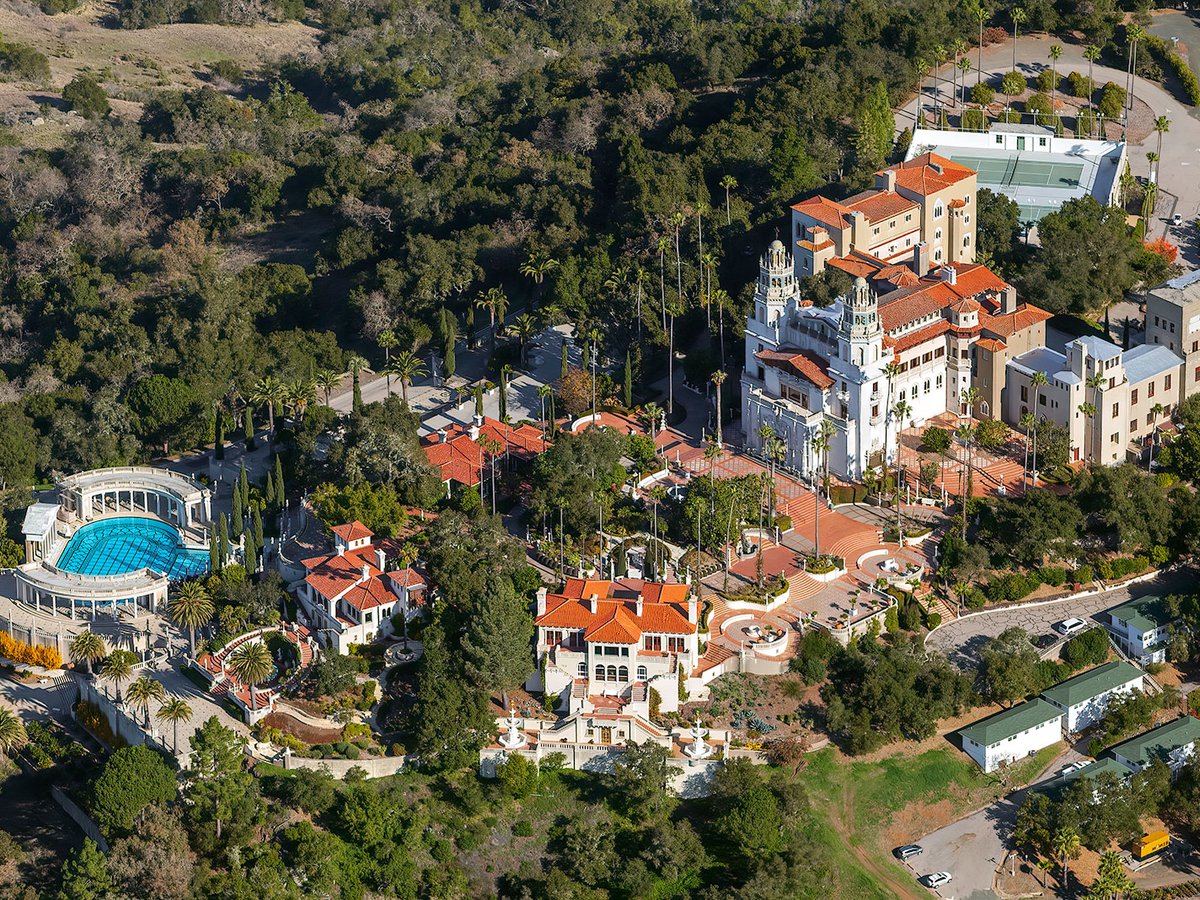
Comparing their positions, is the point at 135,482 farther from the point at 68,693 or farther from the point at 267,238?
the point at 267,238

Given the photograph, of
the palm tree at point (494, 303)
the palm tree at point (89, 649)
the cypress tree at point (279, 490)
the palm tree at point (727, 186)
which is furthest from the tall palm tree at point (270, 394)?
the palm tree at point (727, 186)

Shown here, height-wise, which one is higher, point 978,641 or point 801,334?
point 801,334

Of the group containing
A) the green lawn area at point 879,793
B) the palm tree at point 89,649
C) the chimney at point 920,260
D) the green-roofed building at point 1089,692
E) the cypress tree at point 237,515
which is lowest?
the green lawn area at point 879,793

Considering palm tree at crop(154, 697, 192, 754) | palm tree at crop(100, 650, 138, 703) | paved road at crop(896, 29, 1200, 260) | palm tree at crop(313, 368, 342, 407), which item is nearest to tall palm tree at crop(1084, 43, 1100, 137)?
paved road at crop(896, 29, 1200, 260)

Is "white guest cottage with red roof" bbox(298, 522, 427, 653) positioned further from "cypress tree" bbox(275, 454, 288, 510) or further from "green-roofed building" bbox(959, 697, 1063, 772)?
"green-roofed building" bbox(959, 697, 1063, 772)

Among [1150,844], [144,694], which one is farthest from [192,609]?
[1150,844]

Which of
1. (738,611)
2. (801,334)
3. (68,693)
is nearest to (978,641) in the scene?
(738,611)

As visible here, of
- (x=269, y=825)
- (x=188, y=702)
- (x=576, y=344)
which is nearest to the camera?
(x=269, y=825)

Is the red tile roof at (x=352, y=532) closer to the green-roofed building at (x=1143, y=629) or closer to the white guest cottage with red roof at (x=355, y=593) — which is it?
the white guest cottage with red roof at (x=355, y=593)
